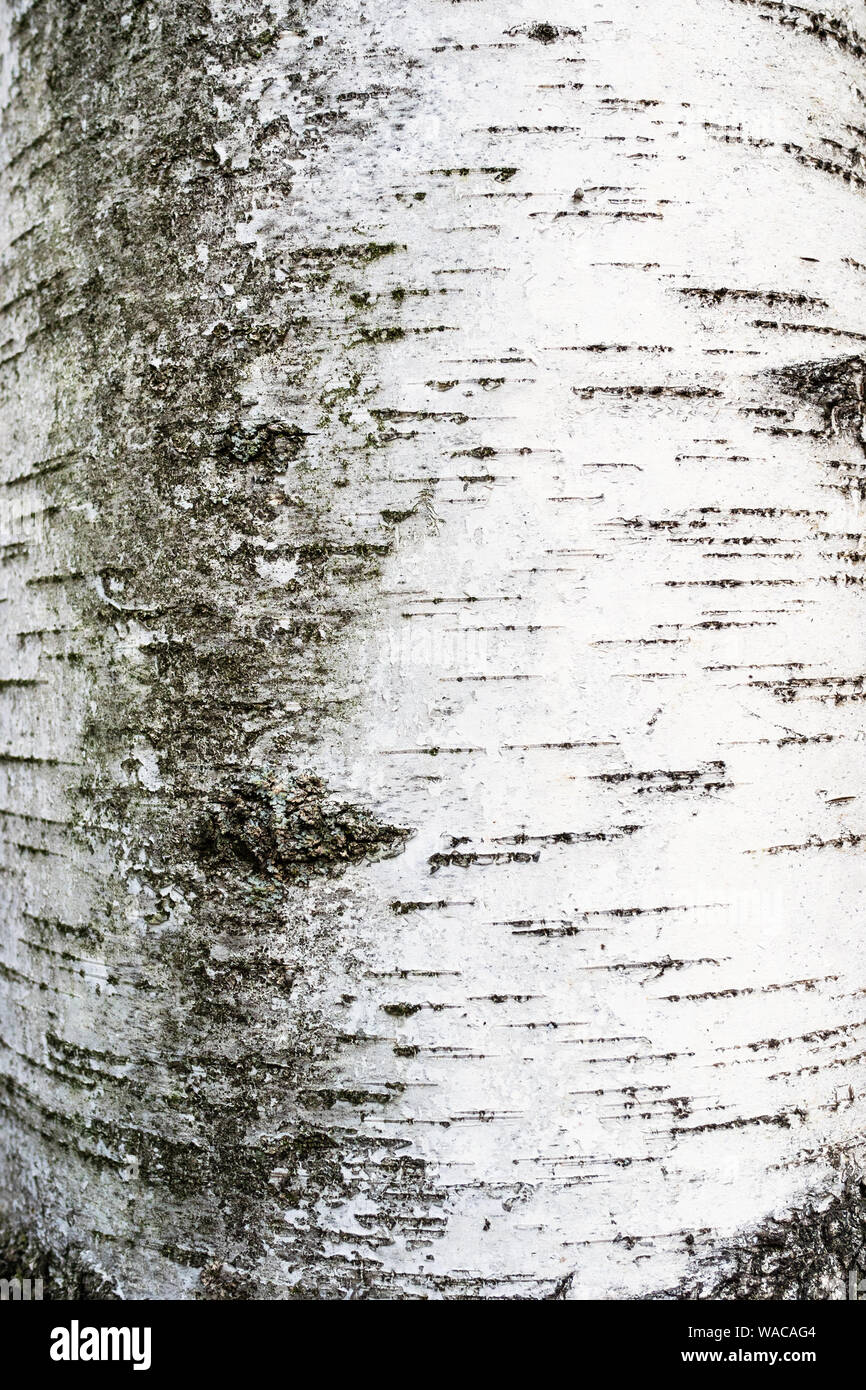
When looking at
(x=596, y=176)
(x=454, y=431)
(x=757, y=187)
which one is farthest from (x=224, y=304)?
(x=757, y=187)

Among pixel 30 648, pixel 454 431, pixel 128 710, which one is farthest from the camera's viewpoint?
pixel 30 648

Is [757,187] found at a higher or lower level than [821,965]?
higher

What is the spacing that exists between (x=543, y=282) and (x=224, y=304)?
422 mm

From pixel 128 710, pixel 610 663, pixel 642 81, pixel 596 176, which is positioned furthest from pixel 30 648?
pixel 642 81

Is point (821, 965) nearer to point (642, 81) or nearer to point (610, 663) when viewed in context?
point (610, 663)

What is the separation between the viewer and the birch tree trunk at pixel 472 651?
A: 126 cm

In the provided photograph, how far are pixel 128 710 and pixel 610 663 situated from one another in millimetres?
667

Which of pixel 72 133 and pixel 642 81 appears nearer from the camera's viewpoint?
pixel 642 81

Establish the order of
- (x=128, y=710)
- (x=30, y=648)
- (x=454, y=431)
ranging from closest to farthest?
1. (x=454, y=431)
2. (x=128, y=710)
3. (x=30, y=648)

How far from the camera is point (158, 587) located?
1.35m

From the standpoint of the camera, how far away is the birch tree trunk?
1264 millimetres

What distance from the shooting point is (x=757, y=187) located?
4.42ft

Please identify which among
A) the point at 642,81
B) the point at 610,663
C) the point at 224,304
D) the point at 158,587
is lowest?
the point at 610,663

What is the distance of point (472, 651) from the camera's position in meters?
1.26
